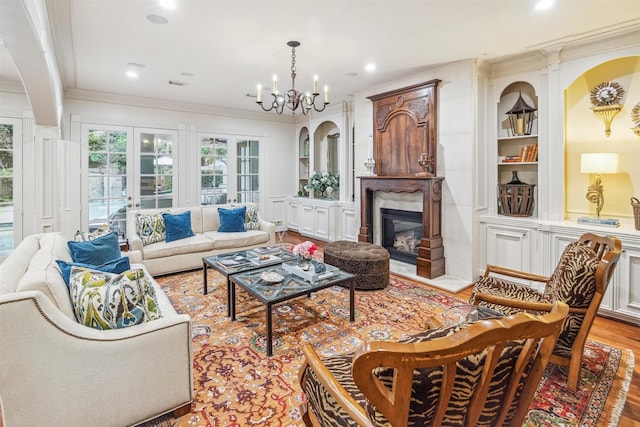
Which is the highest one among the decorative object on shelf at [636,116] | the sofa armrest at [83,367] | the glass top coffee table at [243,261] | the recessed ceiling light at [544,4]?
the recessed ceiling light at [544,4]

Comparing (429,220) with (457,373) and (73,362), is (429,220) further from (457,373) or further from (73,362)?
(73,362)

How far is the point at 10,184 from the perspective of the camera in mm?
4762

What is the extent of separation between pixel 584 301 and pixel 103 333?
2719 mm

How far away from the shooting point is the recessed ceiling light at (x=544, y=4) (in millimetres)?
2661

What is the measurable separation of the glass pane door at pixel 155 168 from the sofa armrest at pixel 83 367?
4968 mm

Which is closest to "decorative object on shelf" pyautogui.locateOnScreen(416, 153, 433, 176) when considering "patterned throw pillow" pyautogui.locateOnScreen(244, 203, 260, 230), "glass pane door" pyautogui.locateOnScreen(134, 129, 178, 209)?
"patterned throw pillow" pyautogui.locateOnScreen(244, 203, 260, 230)

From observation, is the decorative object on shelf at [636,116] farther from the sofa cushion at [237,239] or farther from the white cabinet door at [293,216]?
the white cabinet door at [293,216]

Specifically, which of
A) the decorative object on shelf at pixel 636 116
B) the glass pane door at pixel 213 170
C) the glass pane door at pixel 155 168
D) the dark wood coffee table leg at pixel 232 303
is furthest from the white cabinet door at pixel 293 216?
the decorative object on shelf at pixel 636 116

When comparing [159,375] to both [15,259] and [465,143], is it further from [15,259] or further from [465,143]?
[465,143]

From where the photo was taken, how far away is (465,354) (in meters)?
0.85

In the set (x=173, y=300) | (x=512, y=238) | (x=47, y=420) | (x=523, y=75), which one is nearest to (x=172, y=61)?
(x=173, y=300)

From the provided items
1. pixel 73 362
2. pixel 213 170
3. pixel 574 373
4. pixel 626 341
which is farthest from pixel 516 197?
pixel 213 170

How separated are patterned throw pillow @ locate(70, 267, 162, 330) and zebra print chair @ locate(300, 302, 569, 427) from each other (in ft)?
4.12

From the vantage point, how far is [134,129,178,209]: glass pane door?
6004 mm
